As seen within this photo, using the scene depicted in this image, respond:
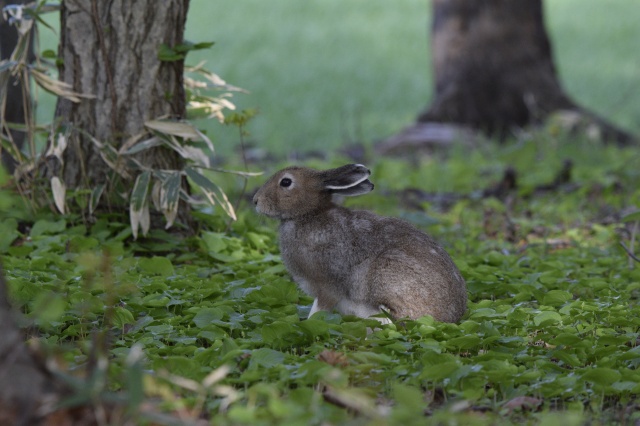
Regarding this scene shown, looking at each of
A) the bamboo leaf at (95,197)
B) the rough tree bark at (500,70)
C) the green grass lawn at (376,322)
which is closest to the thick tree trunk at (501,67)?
the rough tree bark at (500,70)

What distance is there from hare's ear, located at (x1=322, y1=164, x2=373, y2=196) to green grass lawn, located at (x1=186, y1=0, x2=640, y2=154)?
→ 24.7ft

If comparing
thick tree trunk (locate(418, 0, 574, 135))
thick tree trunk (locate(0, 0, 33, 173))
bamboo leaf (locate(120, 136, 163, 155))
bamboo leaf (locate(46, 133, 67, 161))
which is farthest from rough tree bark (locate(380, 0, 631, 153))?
bamboo leaf (locate(46, 133, 67, 161))

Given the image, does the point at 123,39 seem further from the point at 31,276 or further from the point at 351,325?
the point at 351,325

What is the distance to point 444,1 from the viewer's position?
47.4ft

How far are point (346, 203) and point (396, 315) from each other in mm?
4032

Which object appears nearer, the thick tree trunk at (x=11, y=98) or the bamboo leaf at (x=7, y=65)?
the bamboo leaf at (x=7, y=65)

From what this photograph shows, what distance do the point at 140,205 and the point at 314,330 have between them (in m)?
2.42

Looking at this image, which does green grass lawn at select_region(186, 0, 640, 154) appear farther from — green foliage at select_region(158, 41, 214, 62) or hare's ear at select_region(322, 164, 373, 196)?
hare's ear at select_region(322, 164, 373, 196)

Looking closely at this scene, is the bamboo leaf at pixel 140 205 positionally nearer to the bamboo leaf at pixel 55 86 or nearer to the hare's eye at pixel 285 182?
the bamboo leaf at pixel 55 86

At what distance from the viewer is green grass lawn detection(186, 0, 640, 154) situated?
52.3ft

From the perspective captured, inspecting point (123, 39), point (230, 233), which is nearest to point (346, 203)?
point (230, 233)

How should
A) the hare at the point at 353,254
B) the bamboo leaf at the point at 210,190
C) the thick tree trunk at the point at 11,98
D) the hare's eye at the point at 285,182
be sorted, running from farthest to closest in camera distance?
the thick tree trunk at the point at 11,98
the bamboo leaf at the point at 210,190
the hare's eye at the point at 285,182
the hare at the point at 353,254

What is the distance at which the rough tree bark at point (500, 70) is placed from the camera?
14039mm

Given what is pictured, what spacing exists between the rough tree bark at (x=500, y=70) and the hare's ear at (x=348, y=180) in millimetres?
8058
